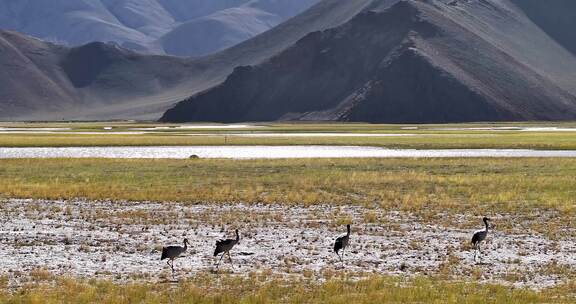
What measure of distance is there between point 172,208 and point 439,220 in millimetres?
12214

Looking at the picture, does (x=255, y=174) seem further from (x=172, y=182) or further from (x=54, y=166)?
(x=54, y=166)

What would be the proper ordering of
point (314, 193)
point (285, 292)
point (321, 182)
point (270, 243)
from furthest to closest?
point (321, 182) → point (314, 193) → point (270, 243) → point (285, 292)

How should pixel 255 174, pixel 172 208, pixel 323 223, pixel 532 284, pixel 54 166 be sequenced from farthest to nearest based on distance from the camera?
pixel 54 166 → pixel 255 174 → pixel 172 208 → pixel 323 223 → pixel 532 284

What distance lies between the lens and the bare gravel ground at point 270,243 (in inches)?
894

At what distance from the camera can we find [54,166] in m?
61.2

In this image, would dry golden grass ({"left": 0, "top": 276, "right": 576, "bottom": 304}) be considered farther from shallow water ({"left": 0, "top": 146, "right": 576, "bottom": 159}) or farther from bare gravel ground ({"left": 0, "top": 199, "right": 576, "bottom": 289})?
shallow water ({"left": 0, "top": 146, "right": 576, "bottom": 159})

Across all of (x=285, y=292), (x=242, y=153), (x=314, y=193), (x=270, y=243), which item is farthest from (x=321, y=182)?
(x=242, y=153)

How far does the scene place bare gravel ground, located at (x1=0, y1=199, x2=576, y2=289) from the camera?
22719mm

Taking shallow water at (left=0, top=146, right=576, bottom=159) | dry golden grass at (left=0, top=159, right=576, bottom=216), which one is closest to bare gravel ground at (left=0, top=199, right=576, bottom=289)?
dry golden grass at (left=0, top=159, right=576, bottom=216)

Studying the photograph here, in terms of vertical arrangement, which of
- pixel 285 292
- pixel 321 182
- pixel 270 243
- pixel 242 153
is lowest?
pixel 242 153

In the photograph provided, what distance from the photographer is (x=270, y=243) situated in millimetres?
27250

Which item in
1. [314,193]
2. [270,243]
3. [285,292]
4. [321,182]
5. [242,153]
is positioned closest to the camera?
[285,292]

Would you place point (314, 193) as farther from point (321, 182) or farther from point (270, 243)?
point (270, 243)

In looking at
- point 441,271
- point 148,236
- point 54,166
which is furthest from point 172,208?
point 54,166
